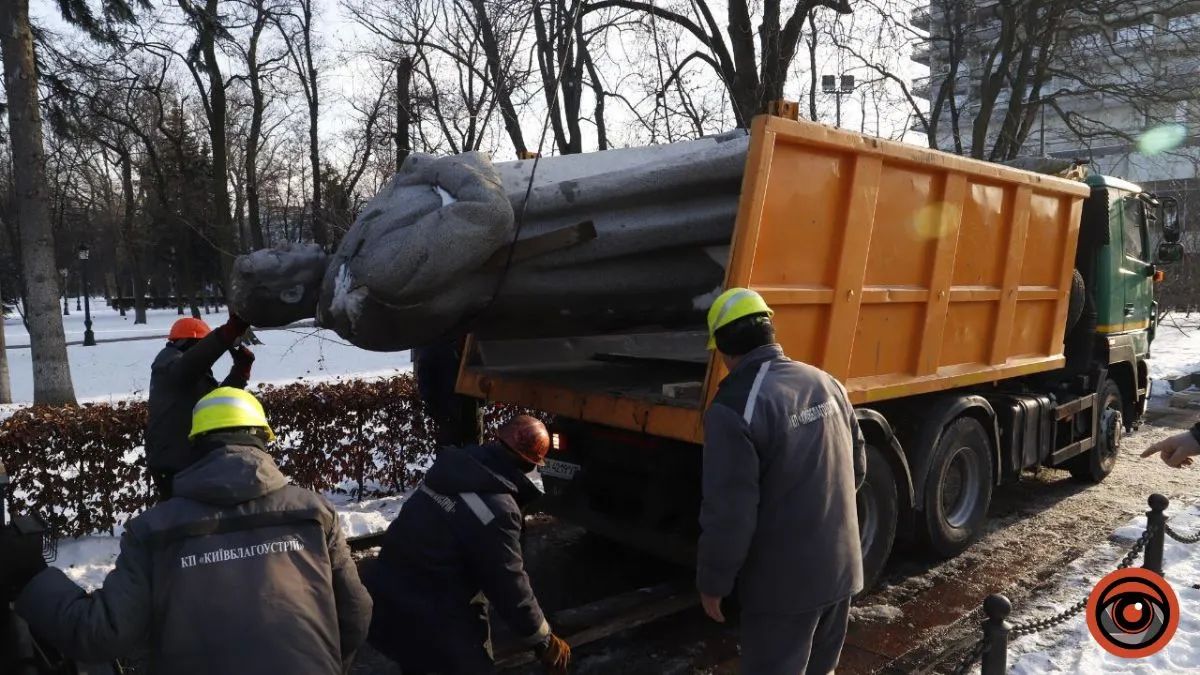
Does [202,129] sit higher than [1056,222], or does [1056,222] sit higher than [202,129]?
[202,129]

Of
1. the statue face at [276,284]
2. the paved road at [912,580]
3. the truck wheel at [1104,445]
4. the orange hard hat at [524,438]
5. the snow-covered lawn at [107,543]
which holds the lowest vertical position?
the snow-covered lawn at [107,543]

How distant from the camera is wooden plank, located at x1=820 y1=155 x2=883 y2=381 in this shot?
13.9ft

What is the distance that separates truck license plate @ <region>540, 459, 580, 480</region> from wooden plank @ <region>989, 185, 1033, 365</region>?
9.80 ft

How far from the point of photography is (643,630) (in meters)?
4.48

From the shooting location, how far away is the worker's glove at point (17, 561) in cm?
231

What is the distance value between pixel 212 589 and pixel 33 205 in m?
11.1

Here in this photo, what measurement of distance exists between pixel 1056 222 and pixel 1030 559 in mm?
2482

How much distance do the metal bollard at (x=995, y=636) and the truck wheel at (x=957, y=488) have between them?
1863 millimetres

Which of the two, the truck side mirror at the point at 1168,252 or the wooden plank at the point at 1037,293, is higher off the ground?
the truck side mirror at the point at 1168,252

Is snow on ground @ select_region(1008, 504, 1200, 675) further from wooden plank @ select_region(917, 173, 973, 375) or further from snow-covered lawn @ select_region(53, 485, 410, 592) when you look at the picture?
snow-covered lawn @ select_region(53, 485, 410, 592)

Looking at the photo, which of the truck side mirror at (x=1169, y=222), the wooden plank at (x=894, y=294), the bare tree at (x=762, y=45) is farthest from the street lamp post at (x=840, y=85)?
the wooden plank at (x=894, y=294)

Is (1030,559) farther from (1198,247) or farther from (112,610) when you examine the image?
(1198,247)

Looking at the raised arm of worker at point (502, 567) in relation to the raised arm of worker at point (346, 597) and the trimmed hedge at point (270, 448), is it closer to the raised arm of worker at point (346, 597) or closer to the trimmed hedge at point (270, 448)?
the raised arm of worker at point (346, 597)

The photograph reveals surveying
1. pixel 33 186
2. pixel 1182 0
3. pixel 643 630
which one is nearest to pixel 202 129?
pixel 33 186
